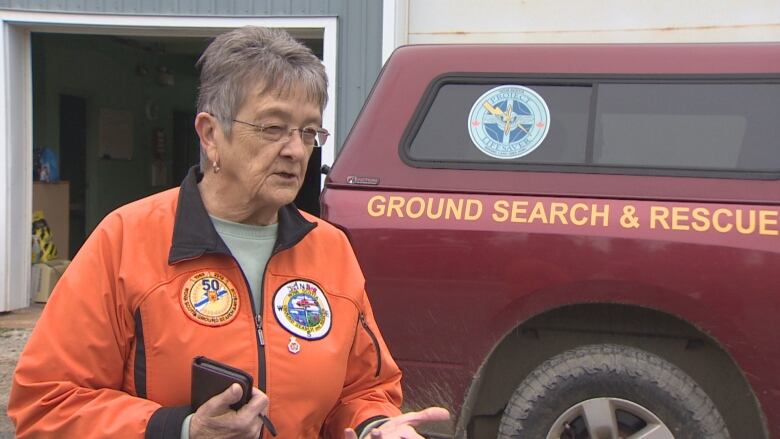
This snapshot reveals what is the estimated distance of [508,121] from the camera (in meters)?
2.88

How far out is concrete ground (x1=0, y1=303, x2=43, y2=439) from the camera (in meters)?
4.10

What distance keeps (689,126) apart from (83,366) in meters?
2.36

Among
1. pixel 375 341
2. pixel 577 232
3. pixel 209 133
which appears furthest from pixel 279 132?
pixel 577 232

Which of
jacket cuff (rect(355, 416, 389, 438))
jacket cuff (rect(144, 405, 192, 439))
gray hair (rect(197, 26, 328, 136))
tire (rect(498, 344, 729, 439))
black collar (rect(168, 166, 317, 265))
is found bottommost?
tire (rect(498, 344, 729, 439))

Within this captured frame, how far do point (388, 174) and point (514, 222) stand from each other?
55cm

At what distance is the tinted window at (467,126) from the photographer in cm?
281

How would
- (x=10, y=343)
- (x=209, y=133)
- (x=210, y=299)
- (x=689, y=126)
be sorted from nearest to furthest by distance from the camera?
(x=210, y=299), (x=209, y=133), (x=689, y=126), (x=10, y=343)

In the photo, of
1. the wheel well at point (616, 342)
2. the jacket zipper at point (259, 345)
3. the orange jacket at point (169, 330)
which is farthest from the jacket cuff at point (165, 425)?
the wheel well at point (616, 342)

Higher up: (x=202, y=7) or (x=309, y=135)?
(x=202, y=7)

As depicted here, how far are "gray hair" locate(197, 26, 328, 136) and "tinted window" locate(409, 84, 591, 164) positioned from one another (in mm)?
1418

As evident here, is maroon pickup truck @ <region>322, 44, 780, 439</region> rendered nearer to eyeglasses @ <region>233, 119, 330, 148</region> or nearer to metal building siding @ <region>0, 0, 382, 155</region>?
eyeglasses @ <region>233, 119, 330, 148</region>

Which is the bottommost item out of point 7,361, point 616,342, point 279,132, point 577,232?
point 7,361

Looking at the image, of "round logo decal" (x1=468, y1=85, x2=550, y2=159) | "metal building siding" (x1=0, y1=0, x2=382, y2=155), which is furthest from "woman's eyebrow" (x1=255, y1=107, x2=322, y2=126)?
"metal building siding" (x1=0, y1=0, x2=382, y2=155)

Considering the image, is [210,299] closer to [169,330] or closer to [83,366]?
[169,330]
